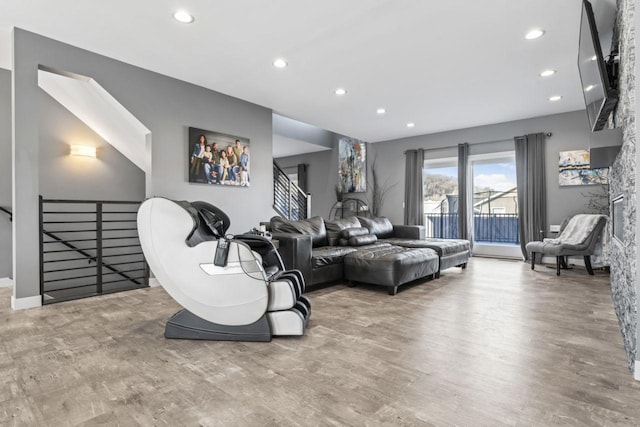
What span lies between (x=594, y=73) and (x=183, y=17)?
11.4 ft

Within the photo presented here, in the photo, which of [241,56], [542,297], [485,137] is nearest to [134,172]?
[241,56]

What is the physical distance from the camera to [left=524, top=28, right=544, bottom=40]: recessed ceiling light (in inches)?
130

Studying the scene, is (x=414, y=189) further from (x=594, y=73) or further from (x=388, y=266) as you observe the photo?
(x=594, y=73)

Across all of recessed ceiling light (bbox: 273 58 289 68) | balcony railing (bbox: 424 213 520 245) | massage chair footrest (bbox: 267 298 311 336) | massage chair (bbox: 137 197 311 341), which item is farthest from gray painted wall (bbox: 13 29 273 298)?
balcony railing (bbox: 424 213 520 245)

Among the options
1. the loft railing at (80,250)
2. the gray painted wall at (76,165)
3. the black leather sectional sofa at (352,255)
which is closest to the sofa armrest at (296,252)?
the black leather sectional sofa at (352,255)

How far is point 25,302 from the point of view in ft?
10.8

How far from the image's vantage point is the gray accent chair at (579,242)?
484 cm

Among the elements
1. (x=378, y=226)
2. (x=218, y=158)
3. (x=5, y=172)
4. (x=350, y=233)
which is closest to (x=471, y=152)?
(x=378, y=226)

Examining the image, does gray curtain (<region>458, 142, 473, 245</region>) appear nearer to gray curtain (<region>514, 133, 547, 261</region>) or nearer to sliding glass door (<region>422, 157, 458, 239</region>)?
sliding glass door (<region>422, 157, 458, 239</region>)

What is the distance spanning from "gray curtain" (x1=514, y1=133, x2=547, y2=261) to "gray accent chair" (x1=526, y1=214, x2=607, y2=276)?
87cm

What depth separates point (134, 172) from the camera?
17.2 ft

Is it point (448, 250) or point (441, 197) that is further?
point (441, 197)

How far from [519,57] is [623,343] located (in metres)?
3.14

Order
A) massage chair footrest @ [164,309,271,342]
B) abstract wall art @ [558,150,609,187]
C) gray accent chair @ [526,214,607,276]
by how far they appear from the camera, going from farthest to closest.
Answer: abstract wall art @ [558,150,609,187]
gray accent chair @ [526,214,607,276]
massage chair footrest @ [164,309,271,342]
